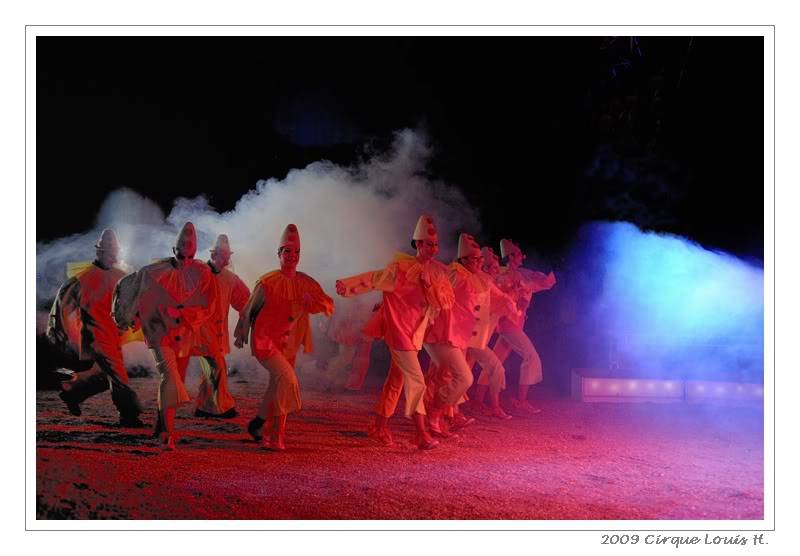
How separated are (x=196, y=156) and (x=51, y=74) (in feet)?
6.96

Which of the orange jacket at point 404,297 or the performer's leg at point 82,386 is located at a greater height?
the orange jacket at point 404,297

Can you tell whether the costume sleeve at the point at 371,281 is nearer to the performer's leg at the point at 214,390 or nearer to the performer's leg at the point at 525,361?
the performer's leg at the point at 214,390

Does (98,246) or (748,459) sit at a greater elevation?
(98,246)

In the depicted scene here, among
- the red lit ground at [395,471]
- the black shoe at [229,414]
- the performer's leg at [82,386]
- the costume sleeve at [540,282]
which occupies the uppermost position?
the costume sleeve at [540,282]

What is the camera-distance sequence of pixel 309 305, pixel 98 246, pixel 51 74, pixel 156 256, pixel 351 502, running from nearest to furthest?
pixel 351 502
pixel 309 305
pixel 98 246
pixel 51 74
pixel 156 256

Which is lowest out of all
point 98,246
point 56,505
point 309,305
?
point 56,505

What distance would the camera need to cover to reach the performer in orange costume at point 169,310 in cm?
818

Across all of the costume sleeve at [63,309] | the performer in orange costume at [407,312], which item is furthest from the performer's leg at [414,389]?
the costume sleeve at [63,309]

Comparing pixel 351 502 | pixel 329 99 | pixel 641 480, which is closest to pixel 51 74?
pixel 329 99

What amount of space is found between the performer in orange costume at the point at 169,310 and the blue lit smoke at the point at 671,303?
20.0 feet

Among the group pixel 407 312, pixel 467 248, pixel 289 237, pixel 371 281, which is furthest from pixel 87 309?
pixel 467 248

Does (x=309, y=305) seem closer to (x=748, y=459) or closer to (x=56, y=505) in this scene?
(x=56, y=505)

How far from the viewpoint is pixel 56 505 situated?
7.13m

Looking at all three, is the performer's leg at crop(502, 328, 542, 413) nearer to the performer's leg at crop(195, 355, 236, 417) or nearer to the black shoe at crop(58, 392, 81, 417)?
the performer's leg at crop(195, 355, 236, 417)
